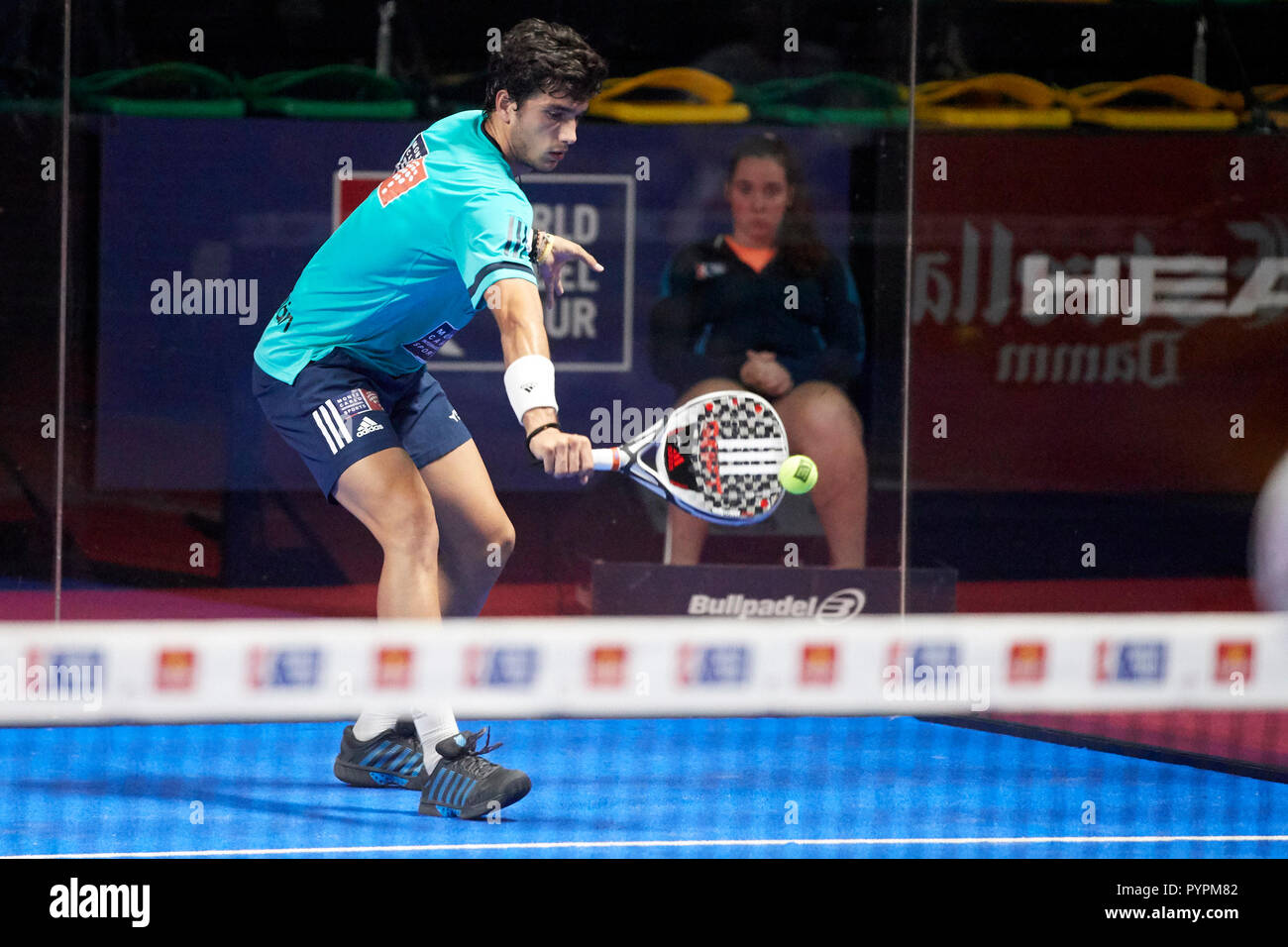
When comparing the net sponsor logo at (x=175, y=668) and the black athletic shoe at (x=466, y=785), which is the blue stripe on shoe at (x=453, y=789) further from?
the net sponsor logo at (x=175, y=668)

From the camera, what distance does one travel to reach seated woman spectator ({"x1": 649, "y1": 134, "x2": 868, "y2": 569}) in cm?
513

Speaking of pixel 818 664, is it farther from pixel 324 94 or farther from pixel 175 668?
pixel 324 94

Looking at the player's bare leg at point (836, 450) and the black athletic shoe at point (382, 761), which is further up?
the player's bare leg at point (836, 450)

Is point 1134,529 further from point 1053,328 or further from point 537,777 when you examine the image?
point 537,777

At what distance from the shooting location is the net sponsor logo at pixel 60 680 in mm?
4625

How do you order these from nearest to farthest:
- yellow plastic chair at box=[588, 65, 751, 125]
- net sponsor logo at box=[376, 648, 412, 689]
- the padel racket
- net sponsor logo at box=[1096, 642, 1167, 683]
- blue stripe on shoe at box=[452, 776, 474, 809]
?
net sponsor logo at box=[376, 648, 412, 689], the padel racket, blue stripe on shoe at box=[452, 776, 474, 809], net sponsor logo at box=[1096, 642, 1167, 683], yellow plastic chair at box=[588, 65, 751, 125]

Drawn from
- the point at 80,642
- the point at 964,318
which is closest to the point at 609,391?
the point at 964,318

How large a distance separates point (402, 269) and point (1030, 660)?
162cm

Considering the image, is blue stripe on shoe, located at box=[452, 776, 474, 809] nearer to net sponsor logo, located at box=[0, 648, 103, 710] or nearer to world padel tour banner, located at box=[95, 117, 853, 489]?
net sponsor logo, located at box=[0, 648, 103, 710]

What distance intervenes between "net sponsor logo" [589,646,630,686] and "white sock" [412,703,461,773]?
1.40 feet

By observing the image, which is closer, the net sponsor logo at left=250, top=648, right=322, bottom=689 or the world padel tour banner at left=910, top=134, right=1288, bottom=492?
the net sponsor logo at left=250, top=648, right=322, bottom=689

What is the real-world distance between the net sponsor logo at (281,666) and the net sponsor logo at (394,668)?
0.14m

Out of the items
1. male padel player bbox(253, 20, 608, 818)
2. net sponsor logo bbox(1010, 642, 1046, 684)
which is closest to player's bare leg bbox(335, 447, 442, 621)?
male padel player bbox(253, 20, 608, 818)
